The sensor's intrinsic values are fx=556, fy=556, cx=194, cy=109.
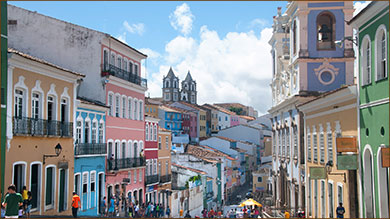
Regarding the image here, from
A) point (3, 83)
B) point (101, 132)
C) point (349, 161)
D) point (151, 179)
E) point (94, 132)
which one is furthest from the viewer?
point (151, 179)

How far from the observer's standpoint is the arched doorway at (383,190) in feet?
54.4

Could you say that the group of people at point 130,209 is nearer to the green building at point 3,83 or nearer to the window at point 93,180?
the window at point 93,180

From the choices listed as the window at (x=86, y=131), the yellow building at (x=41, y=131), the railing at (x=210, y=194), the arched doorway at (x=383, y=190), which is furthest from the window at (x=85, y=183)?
the railing at (x=210, y=194)

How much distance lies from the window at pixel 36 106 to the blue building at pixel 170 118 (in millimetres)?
67173

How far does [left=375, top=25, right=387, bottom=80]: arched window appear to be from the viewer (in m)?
16.5

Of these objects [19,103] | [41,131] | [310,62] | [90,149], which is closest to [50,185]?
[41,131]

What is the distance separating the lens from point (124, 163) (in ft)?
113

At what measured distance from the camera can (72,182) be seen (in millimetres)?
25469

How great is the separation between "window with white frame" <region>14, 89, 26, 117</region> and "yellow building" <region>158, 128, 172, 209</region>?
23.1 meters

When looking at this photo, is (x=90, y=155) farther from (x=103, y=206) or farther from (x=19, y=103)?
(x=19, y=103)

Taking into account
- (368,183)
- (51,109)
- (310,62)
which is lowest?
(368,183)

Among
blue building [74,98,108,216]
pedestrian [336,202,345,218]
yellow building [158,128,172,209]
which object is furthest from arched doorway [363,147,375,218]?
yellow building [158,128,172,209]

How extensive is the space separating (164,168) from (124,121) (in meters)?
10.9

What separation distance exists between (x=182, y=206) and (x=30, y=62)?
28.0 m
